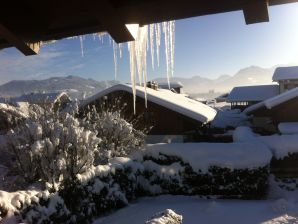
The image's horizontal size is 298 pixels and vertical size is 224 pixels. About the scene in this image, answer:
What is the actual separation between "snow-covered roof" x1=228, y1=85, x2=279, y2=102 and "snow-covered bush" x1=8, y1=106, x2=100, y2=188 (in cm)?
3517

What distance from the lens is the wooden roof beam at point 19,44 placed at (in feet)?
7.82

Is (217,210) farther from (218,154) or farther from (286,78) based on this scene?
(286,78)

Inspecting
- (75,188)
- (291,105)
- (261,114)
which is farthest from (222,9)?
(261,114)

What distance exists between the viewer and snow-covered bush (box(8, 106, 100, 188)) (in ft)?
41.4

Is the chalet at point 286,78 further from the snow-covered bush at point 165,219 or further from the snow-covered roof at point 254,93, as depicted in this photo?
the snow-covered bush at point 165,219

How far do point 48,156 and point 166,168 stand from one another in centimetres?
633

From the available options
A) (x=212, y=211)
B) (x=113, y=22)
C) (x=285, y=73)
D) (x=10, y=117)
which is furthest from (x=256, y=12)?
(x=285, y=73)

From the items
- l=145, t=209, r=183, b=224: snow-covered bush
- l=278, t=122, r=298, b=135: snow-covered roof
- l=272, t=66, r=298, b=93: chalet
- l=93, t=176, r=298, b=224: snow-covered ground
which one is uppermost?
l=272, t=66, r=298, b=93: chalet

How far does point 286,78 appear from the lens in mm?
41875

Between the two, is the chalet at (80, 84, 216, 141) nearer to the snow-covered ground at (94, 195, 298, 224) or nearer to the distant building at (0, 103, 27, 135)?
the distant building at (0, 103, 27, 135)

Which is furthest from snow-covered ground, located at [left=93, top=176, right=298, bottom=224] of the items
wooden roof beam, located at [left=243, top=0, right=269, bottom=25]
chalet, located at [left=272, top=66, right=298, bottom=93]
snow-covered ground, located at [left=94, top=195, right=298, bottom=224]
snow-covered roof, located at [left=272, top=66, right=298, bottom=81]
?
snow-covered roof, located at [left=272, top=66, right=298, bottom=81]

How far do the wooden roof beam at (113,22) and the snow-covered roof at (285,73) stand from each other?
4213 centimetres

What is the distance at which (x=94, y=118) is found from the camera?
19.4 metres

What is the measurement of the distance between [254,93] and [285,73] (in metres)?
5.25
